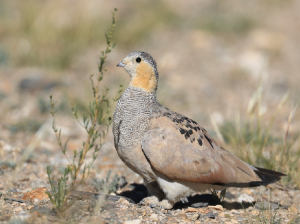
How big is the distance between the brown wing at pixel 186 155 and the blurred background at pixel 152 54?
133cm

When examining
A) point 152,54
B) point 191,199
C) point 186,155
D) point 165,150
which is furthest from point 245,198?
point 152,54

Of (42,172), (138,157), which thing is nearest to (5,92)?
(42,172)

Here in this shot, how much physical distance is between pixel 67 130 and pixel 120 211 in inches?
123

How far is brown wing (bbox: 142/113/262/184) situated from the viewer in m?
3.87

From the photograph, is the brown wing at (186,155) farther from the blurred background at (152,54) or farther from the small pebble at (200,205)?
the blurred background at (152,54)

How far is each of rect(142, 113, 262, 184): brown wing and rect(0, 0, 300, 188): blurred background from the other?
1.33 metres

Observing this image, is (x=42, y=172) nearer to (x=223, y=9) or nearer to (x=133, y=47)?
(x=133, y=47)

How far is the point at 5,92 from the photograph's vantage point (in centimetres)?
770

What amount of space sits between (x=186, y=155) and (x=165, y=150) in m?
0.25

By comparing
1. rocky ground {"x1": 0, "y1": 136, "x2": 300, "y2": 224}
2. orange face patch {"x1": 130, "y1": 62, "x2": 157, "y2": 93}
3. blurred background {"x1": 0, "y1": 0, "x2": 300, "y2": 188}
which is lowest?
rocky ground {"x1": 0, "y1": 136, "x2": 300, "y2": 224}

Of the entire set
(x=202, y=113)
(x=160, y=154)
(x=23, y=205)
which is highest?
(x=202, y=113)

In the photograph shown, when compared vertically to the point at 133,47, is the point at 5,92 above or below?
below

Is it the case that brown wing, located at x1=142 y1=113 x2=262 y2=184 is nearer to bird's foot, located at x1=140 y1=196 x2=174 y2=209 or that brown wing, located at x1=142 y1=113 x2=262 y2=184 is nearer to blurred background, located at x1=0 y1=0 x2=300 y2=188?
bird's foot, located at x1=140 y1=196 x2=174 y2=209

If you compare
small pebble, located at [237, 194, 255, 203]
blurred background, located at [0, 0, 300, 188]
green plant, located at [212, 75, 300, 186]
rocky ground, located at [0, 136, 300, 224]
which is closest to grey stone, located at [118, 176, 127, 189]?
rocky ground, located at [0, 136, 300, 224]
